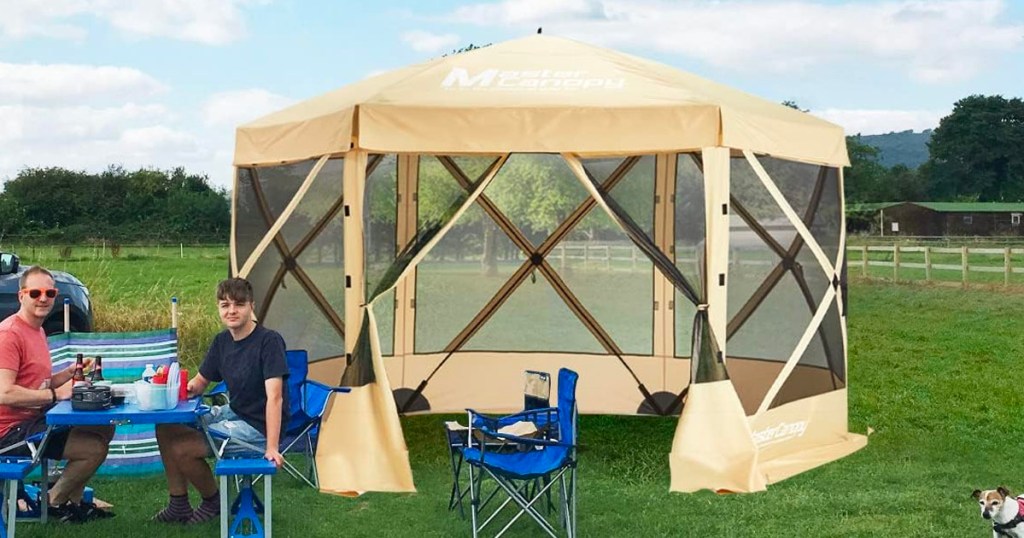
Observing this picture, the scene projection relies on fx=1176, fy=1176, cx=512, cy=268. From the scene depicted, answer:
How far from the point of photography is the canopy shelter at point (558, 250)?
19.6 feet

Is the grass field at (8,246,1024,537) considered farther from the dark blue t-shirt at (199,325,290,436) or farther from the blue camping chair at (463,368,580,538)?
the dark blue t-shirt at (199,325,290,436)

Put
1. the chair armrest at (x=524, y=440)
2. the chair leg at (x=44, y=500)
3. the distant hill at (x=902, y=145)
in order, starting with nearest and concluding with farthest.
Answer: the chair armrest at (x=524, y=440)
the chair leg at (x=44, y=500)
the distant hill at (x=902, y=145)

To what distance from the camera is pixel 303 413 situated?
594cm

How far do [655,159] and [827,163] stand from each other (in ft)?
4.16

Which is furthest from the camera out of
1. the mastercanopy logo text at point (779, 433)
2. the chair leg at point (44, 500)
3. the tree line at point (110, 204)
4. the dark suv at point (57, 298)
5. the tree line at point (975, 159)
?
the tree line at point (975, 159)

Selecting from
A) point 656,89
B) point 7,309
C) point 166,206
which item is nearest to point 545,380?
point 656,89

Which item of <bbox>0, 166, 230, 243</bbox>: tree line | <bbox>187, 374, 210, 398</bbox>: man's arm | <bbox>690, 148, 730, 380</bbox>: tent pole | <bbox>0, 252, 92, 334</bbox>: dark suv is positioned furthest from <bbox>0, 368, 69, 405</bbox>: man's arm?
<bbox>0, 166, 230, 243</bbox>: tree line

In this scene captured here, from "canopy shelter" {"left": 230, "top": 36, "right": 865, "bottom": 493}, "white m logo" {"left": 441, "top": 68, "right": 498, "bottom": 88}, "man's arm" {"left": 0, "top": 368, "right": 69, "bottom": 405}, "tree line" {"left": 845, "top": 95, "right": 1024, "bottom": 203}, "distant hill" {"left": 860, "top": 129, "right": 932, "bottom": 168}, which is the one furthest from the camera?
"distant hill" {"left": 860, "top": 129, "right": 932, "bottom": 168}

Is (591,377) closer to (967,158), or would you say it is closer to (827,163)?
(827,163)

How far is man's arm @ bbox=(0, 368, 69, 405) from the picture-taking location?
14.7ft

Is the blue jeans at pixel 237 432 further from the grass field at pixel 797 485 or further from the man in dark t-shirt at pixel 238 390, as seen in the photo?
the grass field at pixel 797 485

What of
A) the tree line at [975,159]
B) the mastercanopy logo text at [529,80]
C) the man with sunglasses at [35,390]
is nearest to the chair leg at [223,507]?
the man with sunglasses at [35,390]

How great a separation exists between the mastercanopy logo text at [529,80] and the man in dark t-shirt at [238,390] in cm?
229

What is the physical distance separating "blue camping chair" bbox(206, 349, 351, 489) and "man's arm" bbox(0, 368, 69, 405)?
1042 mm
